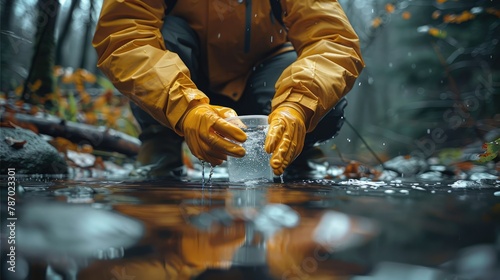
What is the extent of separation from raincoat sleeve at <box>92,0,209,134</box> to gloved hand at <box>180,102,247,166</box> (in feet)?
0.31

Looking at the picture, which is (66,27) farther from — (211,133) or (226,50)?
(211,133)

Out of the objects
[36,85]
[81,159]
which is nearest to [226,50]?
[81,159]

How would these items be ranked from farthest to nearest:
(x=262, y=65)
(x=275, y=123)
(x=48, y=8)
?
(x=48, y=8)
(x=262, y=65)
(x=275, y=123)

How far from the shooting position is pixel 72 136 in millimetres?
4312

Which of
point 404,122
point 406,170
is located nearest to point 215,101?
point 406,170

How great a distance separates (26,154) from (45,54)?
3.33 m

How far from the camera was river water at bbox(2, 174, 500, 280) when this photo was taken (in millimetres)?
881

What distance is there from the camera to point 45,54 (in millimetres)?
5938

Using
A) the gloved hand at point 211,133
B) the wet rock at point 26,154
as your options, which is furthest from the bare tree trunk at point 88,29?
the gloved hand at point 211,133

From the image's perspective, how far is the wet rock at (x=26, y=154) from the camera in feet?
9.57

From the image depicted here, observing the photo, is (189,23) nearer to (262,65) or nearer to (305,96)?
(262,65)

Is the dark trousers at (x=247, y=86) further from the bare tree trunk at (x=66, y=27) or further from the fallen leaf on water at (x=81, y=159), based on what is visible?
the bare tree trunk at (x=66, y=27)

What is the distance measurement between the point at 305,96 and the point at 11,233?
64.9 inches

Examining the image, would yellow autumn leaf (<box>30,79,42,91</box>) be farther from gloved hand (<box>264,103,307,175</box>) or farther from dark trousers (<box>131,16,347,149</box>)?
gloved hand (<box>264,103,307,175</box>)
